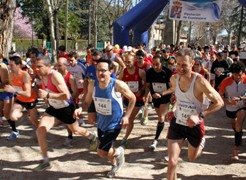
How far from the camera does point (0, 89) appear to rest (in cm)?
760

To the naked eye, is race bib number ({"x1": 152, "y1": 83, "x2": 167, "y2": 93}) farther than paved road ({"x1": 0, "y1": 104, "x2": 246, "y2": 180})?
Yes

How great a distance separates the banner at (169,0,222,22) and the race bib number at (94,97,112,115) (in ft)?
30.4

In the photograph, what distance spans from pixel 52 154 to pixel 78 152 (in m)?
0.44

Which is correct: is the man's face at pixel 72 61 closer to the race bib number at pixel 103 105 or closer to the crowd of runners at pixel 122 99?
the crowd of runners at pixel 122 99

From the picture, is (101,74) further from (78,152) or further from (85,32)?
(85,32)

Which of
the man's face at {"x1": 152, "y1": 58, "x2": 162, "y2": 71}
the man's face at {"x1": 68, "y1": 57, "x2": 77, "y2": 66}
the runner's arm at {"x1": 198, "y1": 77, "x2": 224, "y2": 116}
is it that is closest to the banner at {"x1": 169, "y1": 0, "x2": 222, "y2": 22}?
the man's face at {"x1": 68, "y1": 57, "x2": 77, "y2": 66}

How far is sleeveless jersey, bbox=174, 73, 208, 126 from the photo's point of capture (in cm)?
472

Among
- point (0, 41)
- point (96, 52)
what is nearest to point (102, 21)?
point (0, 41)

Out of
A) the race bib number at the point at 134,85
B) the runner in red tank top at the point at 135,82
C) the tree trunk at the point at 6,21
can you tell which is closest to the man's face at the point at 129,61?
the runner in red tank top at the point at 135,82

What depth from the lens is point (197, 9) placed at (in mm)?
13711

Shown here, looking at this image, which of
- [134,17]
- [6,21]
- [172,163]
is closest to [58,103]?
[172,163]

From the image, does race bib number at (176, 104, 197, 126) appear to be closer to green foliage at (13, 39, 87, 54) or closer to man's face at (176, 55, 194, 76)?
man's face at (176, 55, 194, 76)

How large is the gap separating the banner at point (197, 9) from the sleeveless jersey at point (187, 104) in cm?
938

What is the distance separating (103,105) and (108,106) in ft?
0.23
